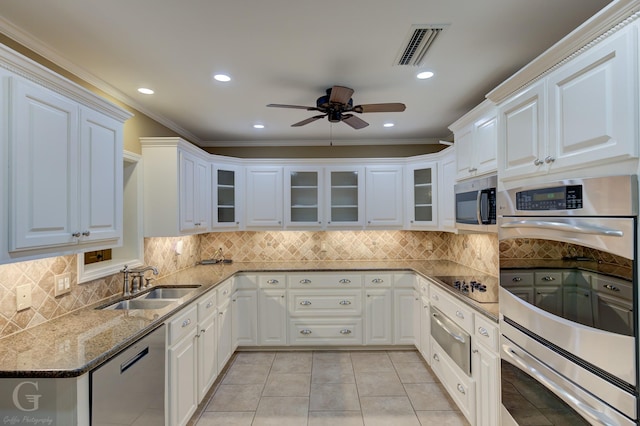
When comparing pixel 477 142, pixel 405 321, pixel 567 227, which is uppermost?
pixel 477 142

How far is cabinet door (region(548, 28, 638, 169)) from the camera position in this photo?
1.11 m

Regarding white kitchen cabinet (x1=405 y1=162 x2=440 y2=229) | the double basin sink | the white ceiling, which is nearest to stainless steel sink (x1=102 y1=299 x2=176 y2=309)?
the double basin sink

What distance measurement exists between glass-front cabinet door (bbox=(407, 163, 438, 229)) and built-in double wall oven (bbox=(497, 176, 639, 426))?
200 centimetres

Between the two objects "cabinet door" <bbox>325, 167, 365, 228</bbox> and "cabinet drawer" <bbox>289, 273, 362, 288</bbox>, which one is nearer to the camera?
"cabinet drawer" <bbox>289, 273, 362, 288</bbox>

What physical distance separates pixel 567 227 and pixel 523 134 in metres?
0.60

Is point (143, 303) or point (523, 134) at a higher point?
Answer: point (523, 134)

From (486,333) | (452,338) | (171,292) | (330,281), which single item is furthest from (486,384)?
(171,292)

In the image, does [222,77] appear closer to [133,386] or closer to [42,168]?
[42,168]

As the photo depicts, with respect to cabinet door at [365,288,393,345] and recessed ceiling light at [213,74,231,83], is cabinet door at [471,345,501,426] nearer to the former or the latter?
cabinet door at [365,288,393,345]

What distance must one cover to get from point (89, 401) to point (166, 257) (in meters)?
2.17

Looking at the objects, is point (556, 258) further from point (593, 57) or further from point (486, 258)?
point (486, 258)

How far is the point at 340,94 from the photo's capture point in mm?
2383

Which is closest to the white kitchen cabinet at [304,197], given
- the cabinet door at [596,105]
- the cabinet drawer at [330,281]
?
the cabinet drawer at [330,281]

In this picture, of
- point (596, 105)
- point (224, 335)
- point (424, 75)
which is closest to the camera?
point (596, 105)
